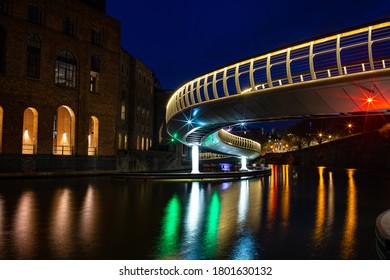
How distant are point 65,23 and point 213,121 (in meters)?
21.1

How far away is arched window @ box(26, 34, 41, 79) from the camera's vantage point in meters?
30.8

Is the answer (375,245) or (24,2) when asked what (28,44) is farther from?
(375,245)

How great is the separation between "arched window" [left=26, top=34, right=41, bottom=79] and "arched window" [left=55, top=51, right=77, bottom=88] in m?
2.31

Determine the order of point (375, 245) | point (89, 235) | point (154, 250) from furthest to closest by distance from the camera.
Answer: point (89, 235), point (375, 245), point (154, 250)

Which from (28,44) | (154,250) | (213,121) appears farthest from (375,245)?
(28,44)

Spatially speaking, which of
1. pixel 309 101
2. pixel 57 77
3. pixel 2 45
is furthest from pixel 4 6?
pixel 309 101

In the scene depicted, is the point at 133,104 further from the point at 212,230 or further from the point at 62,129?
the point at 212,230

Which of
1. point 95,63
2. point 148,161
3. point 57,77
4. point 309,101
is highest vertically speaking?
point 95,63

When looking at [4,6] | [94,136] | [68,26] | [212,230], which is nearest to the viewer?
[212,230]

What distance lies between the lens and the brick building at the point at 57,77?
29172 mm

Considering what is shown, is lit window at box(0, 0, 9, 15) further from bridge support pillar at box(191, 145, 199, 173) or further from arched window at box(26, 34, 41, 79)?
bridge support pillar at box(191, 145, 199, 173)

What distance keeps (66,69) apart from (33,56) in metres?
3.68

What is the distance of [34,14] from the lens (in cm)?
3195

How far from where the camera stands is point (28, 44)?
101ft
